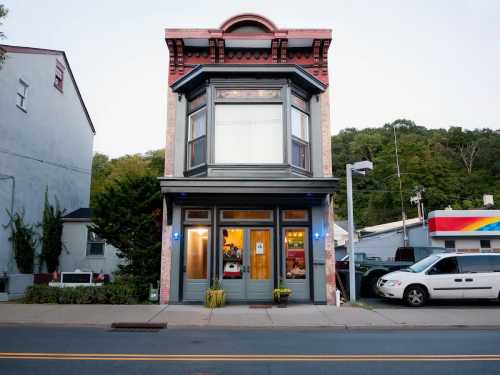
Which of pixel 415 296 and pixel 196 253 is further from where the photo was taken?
pixel 196 253

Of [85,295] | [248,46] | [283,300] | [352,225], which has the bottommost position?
[283,300]

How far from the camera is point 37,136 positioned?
58.9 ft

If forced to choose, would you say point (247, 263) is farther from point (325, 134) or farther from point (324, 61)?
point (324, 61)

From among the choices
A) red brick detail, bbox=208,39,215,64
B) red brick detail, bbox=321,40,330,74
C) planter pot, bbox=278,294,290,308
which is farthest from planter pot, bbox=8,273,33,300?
red brick detail, bbox=321,40,330,74

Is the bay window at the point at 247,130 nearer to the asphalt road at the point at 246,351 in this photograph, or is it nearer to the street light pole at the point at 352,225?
the street light pole at the point at 352,225

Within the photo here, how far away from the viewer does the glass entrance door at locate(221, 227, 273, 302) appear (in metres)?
13.0

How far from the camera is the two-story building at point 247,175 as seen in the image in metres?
13.0

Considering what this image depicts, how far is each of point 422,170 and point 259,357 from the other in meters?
47.0

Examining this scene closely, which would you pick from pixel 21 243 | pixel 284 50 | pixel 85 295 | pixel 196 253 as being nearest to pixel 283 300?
pixel 196 253

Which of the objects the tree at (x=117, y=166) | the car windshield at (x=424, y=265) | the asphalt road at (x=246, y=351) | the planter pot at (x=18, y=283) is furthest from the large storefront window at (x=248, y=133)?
the tree at (x=117, y=166)

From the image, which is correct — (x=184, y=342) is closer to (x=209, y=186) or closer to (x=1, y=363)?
(x=1, y=363)

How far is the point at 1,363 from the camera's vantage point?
605cm

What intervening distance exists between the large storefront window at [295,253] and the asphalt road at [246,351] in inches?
154

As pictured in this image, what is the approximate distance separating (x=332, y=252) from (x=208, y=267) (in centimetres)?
429
